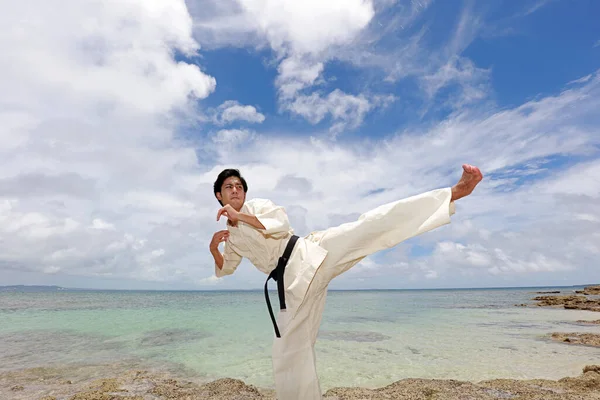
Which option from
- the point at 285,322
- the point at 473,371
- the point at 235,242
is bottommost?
the point at 473,371

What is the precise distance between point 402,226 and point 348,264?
55cm

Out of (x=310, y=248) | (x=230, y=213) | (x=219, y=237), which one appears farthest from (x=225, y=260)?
(x=310, y=248)

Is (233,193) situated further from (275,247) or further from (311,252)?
(311,252)

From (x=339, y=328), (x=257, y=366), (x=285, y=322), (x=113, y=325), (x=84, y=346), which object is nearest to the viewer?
(x=285, y=322)

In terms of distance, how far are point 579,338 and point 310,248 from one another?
434 inches

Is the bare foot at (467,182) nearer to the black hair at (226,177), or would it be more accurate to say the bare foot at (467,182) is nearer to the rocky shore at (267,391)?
the black hair at (226,177)

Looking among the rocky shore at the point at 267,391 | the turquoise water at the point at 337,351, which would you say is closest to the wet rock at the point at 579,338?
the turquoise water at the point at 337,351

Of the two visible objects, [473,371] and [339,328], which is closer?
[473,371]

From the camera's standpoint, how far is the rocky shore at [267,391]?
4.62 meters

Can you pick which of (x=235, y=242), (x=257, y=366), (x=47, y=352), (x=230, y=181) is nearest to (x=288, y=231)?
(x=235, y=242)

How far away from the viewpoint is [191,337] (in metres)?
11.1

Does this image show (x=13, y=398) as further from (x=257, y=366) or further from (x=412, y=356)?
(x=412, y=356)

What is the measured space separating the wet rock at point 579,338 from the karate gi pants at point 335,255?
379 inches

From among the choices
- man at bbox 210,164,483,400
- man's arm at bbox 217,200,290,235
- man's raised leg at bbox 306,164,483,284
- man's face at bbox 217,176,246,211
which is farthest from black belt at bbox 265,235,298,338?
man's face at bbox 217,176,246,211
